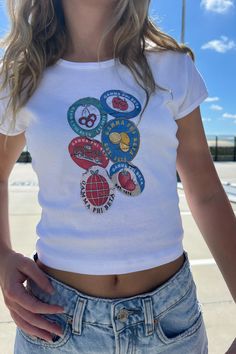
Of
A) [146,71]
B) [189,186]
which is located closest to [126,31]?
[146,71]

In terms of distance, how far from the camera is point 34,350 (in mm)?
1046

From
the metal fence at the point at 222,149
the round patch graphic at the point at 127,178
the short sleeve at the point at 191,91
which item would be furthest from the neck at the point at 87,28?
the metal fence at the point at 222,149

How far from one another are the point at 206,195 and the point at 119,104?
354 mm

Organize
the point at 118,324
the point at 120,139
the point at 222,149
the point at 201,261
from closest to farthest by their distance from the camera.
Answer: the point at 118,324 < the point at 120,139 < the point at 201,261 < the point at 222,149

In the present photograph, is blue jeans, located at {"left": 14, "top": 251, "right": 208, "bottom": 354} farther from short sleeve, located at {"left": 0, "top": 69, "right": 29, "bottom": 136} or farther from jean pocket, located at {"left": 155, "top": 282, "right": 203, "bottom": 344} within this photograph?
short sleeve, located at {"left": 0, "top": 69, "right": 29, "bottom": 136}

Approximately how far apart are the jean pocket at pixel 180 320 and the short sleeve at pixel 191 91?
50 cm

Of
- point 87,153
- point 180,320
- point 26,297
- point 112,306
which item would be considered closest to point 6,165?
point 87,153

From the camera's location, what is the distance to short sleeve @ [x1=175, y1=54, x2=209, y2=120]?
1.17 m

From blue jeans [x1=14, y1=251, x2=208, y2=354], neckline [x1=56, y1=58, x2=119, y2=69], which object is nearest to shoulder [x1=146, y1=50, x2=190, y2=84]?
neckline [x1=56, y1=58, x2=119, y2=69]

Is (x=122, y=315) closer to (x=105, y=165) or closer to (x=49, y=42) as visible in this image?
(x=105, y=165)

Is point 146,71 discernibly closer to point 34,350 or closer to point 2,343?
point 34,350

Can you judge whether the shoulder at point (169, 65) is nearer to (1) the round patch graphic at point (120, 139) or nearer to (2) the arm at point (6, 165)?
(1) the round patch graphic at point (120, 139)

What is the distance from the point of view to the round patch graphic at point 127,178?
3.49ft

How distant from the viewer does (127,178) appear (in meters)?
1.07
